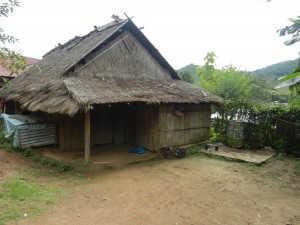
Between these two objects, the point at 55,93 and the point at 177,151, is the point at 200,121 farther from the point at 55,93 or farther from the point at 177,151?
the point at 55,93

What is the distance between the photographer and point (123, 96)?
8.25 m

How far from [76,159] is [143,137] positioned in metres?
3.16

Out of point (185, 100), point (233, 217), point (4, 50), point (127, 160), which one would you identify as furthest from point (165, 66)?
point (4, 50)

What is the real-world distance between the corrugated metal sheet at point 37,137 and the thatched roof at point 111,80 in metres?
1.10

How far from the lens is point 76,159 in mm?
8375

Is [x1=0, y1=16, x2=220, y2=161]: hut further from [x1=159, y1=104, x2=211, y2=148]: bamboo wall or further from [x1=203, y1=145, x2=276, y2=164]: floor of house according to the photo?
[x1=203, y1=145, x2=276, y2=164]: floor of house

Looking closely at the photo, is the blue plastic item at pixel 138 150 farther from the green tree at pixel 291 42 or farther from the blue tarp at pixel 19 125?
the green tree at pixel 291 42

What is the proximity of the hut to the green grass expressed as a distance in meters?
1.98

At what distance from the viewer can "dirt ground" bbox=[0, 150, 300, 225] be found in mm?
4734

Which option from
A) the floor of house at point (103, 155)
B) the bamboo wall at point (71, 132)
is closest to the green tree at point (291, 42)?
the floor of house at point (103, 155)

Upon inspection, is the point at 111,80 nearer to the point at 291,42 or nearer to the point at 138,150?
the point at 138,150

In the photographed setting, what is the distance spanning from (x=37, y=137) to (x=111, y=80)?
377cm

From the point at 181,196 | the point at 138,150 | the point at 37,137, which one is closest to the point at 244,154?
the point at 138,150

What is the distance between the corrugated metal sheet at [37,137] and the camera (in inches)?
356
